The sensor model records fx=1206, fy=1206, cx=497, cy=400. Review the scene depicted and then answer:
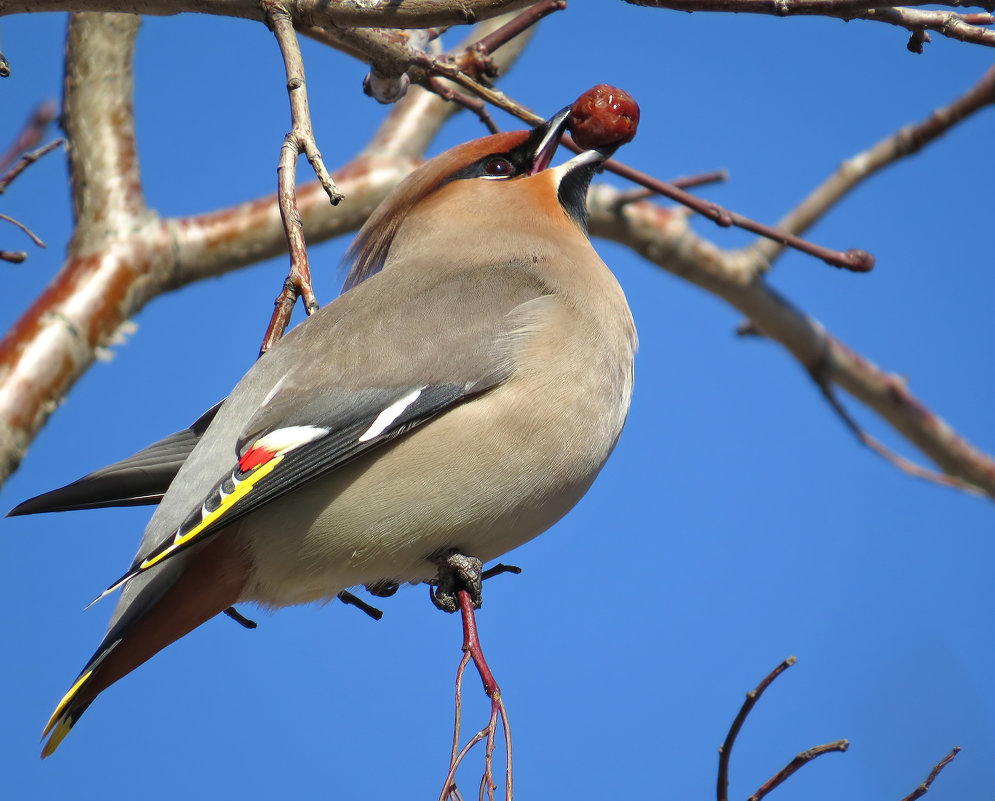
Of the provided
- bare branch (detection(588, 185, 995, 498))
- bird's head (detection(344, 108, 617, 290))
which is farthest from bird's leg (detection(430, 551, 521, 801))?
bare branch (detection(588, 185, 995, 498))

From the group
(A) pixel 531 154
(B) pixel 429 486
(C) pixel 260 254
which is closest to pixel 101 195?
(C) pixel 260 254

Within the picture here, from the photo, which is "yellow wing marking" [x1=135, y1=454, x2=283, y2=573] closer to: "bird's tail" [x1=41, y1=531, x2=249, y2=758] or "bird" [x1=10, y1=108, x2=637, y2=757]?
"bird" [x1=10, y1=108, x2=637, y2=757]

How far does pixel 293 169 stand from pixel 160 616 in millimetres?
1066

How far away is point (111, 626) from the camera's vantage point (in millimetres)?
2721

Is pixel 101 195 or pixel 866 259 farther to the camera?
pixel 101 195

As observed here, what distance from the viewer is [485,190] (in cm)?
378

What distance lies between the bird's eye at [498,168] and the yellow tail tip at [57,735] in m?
2.08

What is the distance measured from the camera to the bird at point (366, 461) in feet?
8.98

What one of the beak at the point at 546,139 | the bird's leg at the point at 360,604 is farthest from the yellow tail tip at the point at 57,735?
the beak at the point at 546,139

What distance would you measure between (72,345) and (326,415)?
6.32 feet

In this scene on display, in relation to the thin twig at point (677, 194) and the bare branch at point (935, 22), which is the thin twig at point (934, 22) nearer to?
the bare branch at point (935, 22)

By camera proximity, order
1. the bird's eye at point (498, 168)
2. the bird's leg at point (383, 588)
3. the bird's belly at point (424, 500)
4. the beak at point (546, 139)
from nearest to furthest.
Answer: the bird's belly at point (424, 500), the bird's leg at point (383, 588), the beak at point (546, 139), the bird's eye at point (498, 168)

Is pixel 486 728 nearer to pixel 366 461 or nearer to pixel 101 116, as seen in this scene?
pixel 366 461

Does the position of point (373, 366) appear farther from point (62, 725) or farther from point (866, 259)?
point (866, 259)
